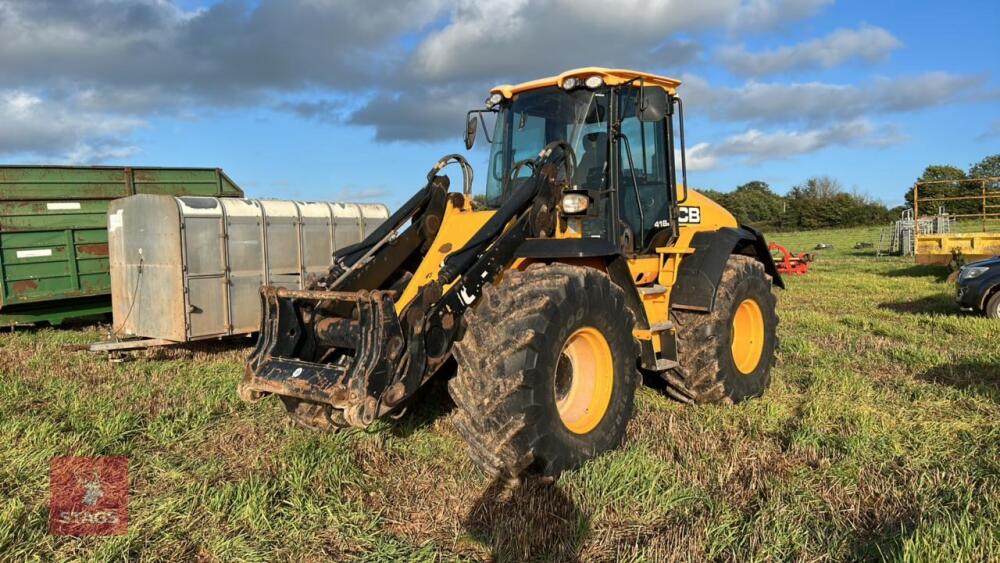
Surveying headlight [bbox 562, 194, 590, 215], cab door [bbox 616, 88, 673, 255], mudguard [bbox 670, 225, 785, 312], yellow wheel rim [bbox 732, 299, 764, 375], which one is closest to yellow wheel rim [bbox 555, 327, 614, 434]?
headlight [bbox 562, 194, 590, 215]

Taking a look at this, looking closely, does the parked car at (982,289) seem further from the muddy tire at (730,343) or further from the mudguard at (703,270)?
the mudguard at (703,270)

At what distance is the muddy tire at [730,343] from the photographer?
5723mm

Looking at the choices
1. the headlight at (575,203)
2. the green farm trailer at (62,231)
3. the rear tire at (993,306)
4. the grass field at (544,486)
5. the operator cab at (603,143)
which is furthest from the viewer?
the green farm trailer at (62,231)

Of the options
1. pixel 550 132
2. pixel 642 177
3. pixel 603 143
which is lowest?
pixel 642 177

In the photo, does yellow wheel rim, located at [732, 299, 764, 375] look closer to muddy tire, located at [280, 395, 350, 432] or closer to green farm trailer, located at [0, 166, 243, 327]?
muddy tire, located at [280, 395, 350, 432]

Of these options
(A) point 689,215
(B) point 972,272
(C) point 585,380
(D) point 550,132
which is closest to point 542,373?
(C) point 585,380

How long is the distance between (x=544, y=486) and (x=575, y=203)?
203cm

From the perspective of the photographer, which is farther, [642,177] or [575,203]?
[642,177]

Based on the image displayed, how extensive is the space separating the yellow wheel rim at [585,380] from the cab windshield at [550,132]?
1.42m

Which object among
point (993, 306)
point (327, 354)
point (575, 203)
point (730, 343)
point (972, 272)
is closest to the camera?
point (327, 354)

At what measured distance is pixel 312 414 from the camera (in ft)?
15.3

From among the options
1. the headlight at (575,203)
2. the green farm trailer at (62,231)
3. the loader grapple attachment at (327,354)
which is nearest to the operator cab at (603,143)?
the headlight at (575,203)

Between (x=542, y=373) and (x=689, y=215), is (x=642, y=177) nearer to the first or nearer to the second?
(x=689, y=215)

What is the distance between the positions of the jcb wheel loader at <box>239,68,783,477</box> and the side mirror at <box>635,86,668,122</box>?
0.01 metres
